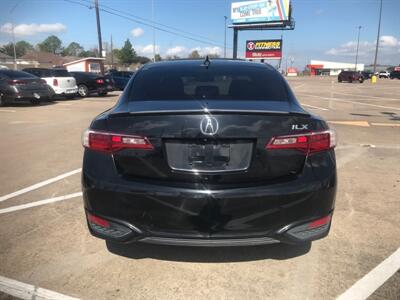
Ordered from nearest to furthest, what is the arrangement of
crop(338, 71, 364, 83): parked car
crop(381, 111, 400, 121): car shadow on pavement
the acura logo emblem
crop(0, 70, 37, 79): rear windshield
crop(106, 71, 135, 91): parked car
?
the acura logo emblem → crop(381, 111, 400, 121): car shadow on pavement → crop(0, 70, 37, 79): rear windshield → crop(106, 71, 135, 91): parked car → crop(338, 71, 364, 83): parked car

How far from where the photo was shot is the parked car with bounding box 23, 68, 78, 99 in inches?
755

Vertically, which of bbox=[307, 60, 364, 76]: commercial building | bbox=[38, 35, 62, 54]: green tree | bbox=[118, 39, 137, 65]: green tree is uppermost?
bbox=[38, 35, 62, 54]: green tree

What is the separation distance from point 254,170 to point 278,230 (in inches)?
18.2

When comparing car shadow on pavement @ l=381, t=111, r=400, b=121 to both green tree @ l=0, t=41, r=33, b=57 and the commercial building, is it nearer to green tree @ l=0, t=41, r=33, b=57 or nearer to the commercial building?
the commercial building

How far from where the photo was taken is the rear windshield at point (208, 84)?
11.0 feet

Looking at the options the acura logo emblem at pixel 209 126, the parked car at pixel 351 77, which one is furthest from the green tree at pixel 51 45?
the acura logo emblem at pixel 209 126

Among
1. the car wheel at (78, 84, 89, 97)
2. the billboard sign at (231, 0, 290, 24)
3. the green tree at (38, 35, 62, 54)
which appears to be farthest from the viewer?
the green tree at (38, 35, 62, 54)

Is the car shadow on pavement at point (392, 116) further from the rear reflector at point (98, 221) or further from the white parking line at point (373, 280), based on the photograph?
the rear reflector at point (98, 221)

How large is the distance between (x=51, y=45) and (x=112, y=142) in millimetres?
163904

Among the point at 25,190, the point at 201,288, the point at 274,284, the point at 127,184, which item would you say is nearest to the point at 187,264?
the point at 201,288

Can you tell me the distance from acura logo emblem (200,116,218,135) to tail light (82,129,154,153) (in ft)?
1.20

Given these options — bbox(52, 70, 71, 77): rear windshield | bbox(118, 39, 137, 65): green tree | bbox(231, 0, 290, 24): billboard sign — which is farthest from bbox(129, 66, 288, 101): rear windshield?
bbox(118, 39, 137, 65): green tree

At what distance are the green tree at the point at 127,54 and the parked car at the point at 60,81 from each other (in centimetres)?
8624

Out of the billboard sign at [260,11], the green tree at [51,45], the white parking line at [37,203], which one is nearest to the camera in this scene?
the white parking line at [37,203]
